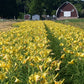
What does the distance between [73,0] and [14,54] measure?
91.9 meters

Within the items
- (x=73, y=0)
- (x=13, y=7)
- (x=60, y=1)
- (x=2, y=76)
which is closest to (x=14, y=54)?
(x=2, y=76)

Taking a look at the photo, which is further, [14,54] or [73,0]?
[73,0]

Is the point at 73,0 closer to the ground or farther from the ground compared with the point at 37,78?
farther from the ground

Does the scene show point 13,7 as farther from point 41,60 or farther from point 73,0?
point 41,60

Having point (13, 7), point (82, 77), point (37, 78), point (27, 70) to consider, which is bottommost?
point (82, 77)

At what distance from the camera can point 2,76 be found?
2.64 meters

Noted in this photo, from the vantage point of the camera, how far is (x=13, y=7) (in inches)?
2301

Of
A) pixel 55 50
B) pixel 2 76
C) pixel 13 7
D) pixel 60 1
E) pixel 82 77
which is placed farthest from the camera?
pixel 60 1

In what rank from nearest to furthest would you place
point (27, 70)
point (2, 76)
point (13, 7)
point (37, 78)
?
point (37, 78), point (2, 76), point (27, 70), point (13, 7)

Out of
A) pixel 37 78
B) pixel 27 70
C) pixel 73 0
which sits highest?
pixel 73 0

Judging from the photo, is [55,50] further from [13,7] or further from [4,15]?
→ [13,7]

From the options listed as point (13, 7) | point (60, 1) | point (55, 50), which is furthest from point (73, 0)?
point (55, 50)

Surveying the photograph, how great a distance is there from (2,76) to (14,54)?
119cm

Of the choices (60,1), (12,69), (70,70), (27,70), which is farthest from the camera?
(60,1)
